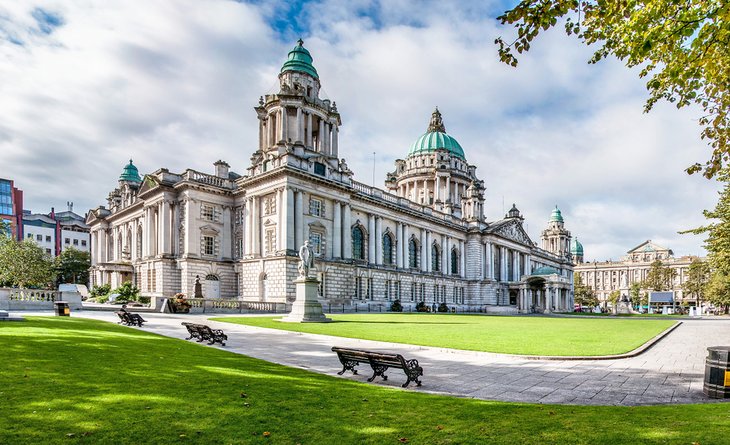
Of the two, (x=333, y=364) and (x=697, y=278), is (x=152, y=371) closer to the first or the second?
(x=333, y=364)

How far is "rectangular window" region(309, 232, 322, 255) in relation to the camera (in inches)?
1886

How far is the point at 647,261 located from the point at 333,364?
169646 mm

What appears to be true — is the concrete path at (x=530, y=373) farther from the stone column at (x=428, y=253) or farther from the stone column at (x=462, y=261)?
the stone column at (x=462, y=261)

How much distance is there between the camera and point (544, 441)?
20.7ft

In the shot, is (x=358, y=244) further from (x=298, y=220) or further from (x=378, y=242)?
(x=298, y=220)

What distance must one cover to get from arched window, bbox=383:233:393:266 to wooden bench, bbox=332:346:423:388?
5003cm

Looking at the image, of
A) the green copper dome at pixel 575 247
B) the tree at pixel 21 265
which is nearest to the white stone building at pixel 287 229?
the tree at pixel 21 265

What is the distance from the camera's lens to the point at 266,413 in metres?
7.45

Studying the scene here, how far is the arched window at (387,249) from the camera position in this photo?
61500mm

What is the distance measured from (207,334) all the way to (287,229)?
90.3 ft

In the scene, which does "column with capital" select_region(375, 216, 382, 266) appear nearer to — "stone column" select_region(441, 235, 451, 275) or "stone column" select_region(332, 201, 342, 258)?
"stone column" select_region(332, 201, 342, 258)

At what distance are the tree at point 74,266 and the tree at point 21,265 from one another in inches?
786

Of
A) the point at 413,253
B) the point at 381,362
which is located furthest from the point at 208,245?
the point at 381,362

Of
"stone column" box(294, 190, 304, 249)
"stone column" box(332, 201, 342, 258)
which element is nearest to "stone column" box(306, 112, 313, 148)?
"stone column" box(332, 201, 342, 258)
